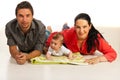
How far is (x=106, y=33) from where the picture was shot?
85.0 inches

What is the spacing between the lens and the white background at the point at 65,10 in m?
2.49

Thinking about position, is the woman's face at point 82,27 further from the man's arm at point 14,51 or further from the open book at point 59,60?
the man's arm at point 14,51

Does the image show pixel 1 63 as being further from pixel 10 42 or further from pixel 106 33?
pixel 106 33

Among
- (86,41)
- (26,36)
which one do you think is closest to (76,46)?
(86,41)

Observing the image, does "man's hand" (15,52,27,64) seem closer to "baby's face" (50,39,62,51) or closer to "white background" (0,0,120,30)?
"baby's face" (50,39,62,51)

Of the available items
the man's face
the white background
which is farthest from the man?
the white background

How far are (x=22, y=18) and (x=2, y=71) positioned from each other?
29 centimetres

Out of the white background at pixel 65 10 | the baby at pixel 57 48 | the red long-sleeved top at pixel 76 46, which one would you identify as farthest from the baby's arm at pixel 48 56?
the white background at pixel 65 10

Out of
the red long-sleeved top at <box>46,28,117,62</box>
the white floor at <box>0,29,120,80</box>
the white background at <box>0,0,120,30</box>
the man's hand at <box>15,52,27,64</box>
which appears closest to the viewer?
the white floor at <box>0,29,120,80</box>

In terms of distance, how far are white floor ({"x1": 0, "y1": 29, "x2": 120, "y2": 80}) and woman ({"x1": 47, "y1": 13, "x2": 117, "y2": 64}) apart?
6 cm

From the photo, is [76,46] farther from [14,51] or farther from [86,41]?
[14,51]

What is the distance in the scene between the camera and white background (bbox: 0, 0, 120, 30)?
2488 millimetres

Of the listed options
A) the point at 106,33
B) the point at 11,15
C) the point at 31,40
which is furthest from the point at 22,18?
the point at 11,15

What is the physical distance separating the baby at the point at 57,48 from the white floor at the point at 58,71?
4.2 inches
